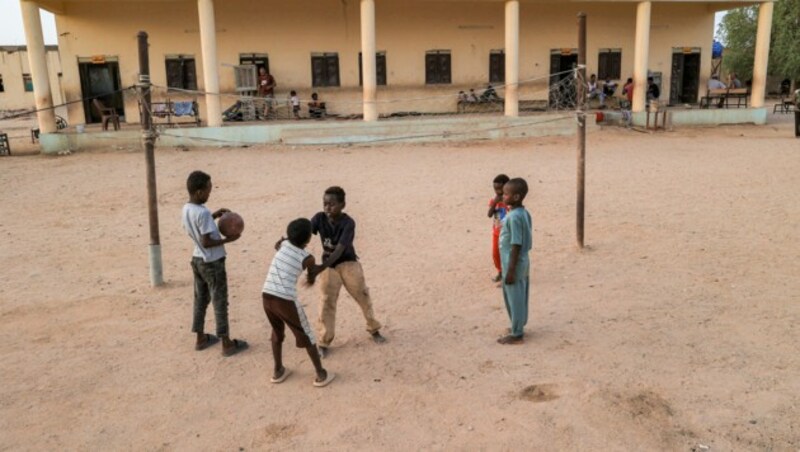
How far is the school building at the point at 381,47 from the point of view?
17.1 m

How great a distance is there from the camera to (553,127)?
17078 millimetres

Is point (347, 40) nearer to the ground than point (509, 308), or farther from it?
farther from it

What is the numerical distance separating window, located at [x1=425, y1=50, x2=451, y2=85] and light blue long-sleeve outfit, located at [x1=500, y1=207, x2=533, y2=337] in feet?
51.2

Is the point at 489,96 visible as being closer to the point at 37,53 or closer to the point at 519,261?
the point at 37,53

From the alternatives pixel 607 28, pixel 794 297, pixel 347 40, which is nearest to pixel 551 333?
pixel 794 297

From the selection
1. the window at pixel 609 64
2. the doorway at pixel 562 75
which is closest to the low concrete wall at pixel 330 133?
the doorway at pixel 562 75

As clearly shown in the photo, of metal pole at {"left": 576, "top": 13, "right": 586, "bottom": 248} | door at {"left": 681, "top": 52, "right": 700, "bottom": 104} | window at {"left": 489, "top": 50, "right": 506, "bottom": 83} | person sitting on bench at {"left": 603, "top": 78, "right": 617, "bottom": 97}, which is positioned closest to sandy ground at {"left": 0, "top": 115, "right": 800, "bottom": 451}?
metal pole at {"left": 576, "top": 13, "right": 586, "bottom": 248}

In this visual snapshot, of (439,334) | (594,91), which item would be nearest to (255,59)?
(594,91)

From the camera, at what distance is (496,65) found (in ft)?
64.2

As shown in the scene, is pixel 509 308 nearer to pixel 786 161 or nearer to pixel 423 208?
pixel 423 208

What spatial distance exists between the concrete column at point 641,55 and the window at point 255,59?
10.7 meters

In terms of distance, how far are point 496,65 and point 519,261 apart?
53.7 ft

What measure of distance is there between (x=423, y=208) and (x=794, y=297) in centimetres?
481

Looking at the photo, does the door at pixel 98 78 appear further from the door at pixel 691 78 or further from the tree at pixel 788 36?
the tree at pixel 788 36
